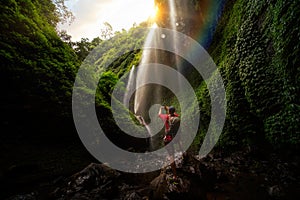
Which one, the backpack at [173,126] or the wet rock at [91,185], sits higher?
the backpack at [173,126]

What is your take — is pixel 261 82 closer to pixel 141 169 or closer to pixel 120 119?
pixel 141 169

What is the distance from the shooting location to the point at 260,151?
560 cm

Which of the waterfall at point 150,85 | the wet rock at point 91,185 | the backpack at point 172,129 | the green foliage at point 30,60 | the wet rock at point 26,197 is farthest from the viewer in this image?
the waterfall at point 150,85

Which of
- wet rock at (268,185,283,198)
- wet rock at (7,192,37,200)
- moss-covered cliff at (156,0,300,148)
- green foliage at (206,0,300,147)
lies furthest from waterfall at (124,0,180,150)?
wet rock at (268,185,283,198)

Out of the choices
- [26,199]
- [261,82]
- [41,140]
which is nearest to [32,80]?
[41,140]

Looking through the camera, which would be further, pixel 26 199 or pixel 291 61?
pixel 291 61

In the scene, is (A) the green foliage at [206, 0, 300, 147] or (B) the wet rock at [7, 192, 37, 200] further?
(A) the green foliage at [206, 0, 300, 147]

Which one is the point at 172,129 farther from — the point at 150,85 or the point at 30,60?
the point at 150,85

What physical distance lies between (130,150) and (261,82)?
530cm

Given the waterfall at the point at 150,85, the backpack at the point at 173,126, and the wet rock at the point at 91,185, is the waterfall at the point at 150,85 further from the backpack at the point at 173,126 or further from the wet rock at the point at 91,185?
the backpack at the point at 173,126

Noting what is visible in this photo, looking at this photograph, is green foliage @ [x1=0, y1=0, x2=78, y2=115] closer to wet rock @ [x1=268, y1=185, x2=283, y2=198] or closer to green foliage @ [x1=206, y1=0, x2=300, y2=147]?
wet rock @ [x1=268, y1=185, x2=283, y2=198]

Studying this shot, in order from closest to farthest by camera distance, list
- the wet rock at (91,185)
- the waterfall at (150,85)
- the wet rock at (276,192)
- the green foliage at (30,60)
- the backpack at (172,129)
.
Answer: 1. the wet rock at (276,192)
2. the wet rock at (91,185)
3. the backpack at (172,129)
4. the green foliage at (30,60)
5. the waterfall at (150,85)

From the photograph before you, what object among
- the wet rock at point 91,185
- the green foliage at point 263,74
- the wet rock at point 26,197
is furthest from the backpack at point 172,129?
the wet rock at point 26,197

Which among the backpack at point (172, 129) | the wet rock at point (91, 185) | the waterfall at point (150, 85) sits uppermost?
the waterfall at point (150, 85)
